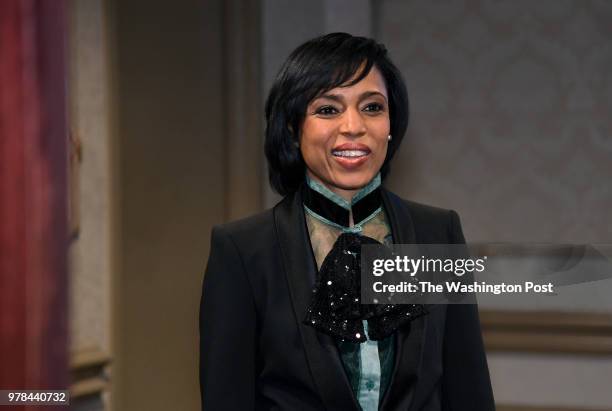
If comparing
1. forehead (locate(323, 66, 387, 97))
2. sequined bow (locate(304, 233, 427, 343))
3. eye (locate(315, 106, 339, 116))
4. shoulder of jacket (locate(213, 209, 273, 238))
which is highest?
Result: forehead (locate(323, 66, 387, 97))

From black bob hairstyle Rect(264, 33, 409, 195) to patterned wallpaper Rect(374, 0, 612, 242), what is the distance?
5.11ft

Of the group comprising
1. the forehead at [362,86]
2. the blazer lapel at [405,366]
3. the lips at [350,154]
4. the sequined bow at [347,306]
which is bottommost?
the blazer lapel at [405,366]

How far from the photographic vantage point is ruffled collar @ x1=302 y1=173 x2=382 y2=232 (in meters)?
1.15

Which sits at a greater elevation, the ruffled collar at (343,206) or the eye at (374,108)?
the eye at (374,108)

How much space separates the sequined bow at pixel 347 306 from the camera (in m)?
1.08

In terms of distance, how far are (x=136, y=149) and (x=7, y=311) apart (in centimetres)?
214

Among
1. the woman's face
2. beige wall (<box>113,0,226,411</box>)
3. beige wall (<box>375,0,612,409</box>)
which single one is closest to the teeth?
the woman's face

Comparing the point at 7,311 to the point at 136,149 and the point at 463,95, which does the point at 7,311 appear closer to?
the point at 136,149

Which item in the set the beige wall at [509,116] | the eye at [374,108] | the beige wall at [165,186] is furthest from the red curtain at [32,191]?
the beige wall at [509,116]

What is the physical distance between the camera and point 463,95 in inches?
110

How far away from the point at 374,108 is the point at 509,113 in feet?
5.69

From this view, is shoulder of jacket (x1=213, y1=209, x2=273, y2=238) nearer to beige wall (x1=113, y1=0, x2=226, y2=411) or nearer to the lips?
the lips

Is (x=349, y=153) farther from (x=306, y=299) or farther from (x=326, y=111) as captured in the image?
(x=306, y=299)

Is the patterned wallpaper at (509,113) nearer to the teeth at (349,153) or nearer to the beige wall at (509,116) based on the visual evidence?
the beige wall at (509,116)
